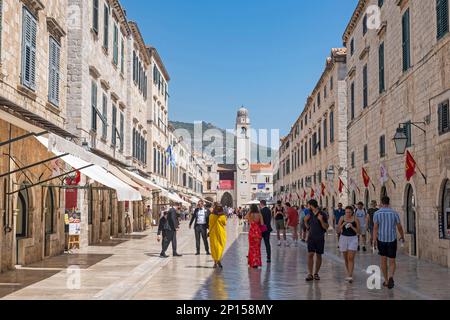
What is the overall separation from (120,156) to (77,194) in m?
9.79

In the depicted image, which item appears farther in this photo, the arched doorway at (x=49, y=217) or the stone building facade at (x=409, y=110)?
the arched doorway at (x=49, y=217)

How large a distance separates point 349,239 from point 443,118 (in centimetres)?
488

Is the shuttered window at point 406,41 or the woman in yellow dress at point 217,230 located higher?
the shuttered window at point 406,41

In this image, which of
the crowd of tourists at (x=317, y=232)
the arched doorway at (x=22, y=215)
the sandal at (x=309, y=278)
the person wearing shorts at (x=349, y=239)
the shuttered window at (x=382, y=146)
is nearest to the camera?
the crowd of tourists at (x=317, y=232)

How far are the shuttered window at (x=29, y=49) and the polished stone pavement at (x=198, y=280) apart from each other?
15.2 ft

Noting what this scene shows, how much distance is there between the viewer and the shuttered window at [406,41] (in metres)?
18.5

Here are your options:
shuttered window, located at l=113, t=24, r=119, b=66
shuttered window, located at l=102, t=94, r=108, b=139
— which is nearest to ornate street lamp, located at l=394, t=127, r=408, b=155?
shuttered window, located at l=102, t=94, r=108, b=139

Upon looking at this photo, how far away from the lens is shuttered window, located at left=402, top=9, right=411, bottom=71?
728 inches

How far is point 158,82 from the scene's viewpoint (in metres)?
46.2

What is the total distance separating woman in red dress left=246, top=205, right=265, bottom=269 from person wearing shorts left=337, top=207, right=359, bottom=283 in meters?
3.21

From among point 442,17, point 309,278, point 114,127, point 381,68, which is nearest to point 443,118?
point 442,17

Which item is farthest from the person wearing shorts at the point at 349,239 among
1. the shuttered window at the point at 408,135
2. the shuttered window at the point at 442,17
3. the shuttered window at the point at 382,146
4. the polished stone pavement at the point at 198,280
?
the shuttered window at the point at 382,146

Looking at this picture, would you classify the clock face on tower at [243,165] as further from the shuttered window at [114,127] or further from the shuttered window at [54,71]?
the shuttered window at [54,71]
